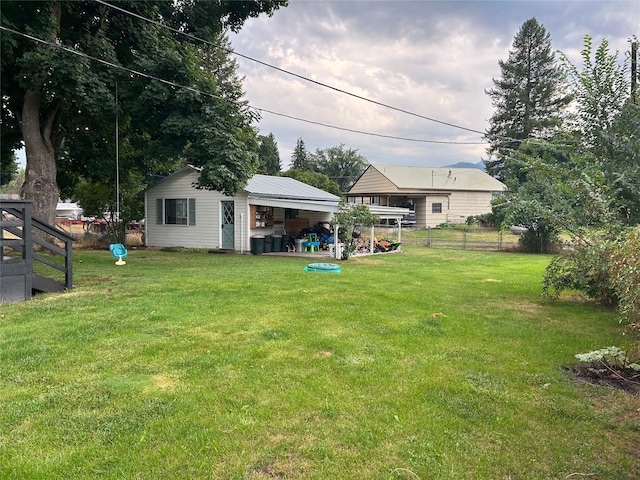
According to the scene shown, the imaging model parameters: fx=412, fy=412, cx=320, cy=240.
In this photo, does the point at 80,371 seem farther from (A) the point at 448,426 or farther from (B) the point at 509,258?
(B) the point at 509,258

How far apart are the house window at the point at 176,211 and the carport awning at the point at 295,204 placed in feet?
10.2

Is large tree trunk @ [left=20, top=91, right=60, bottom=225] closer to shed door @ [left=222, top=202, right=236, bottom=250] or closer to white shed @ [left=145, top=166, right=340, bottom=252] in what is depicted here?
white shed @ [left=145, top=166, right=340, bottom=252]

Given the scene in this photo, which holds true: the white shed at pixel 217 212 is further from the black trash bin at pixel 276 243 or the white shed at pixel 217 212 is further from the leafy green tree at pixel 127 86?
the leafy green tree at pixel 127 86

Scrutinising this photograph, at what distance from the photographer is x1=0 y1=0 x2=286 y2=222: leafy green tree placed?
10023 millimetres

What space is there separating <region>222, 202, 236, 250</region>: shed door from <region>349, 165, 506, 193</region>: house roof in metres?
18.7

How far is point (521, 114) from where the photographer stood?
4212 centimetres

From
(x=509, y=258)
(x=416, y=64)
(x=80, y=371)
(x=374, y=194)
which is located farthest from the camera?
(x=374, y=194)

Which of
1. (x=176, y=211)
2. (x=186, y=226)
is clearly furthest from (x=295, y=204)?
(x=176, y=211)

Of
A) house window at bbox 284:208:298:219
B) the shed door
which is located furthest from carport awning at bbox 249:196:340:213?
house window at bbox 284:208:298:219

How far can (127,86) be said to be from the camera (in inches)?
461

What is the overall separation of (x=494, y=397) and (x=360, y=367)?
3.75 feet

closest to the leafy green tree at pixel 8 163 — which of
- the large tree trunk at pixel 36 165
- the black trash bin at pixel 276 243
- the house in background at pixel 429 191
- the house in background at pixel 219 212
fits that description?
the large tree trunk at pixel 36 165

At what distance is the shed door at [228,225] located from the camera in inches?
641

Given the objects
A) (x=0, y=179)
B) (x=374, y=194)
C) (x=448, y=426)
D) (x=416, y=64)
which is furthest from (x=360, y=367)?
(x=374, y=194)
